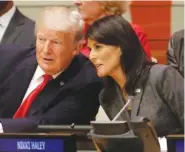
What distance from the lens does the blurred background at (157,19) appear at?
10.2 ft

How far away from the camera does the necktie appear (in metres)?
2.87

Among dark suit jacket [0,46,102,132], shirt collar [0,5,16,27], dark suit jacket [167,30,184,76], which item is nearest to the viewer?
dark suit jacket [0,46,102,132]

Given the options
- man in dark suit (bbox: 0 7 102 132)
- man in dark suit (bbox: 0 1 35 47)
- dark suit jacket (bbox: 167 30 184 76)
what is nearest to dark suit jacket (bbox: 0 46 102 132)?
man in dark suit (bbox: 0 7 102 132)

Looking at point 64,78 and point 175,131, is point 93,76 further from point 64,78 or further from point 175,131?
point 175,131

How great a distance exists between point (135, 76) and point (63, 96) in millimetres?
401

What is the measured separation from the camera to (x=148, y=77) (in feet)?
8.54

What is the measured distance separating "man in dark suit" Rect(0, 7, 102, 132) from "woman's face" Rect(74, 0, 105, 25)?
7cm

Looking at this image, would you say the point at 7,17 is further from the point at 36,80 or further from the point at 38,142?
the point at 38,142

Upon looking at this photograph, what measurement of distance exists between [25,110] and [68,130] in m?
0.36

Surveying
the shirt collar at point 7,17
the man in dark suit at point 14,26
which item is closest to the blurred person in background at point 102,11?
the man in dark suit at point 14,26

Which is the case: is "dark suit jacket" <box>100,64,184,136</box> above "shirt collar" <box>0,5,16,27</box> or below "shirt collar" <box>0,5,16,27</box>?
below

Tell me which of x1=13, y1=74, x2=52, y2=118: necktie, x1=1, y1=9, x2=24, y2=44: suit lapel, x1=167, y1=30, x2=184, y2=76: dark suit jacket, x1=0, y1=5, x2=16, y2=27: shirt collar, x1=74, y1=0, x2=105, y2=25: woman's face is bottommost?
x1=13, y1=74, x2=52, y2=118: necktie

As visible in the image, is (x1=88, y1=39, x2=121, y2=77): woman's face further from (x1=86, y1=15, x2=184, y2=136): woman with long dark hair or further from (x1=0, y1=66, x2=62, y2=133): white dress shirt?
(x1=0, y1=66, x2=62, y2=133): white dress shirt

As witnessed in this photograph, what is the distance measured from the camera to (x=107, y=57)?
2.61 meters
